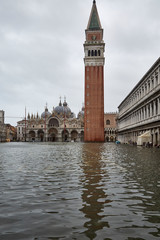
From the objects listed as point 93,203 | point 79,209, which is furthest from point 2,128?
point 79,209

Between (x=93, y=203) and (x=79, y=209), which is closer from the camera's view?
(x=79, y=209)

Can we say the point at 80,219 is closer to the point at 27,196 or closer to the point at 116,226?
the point at 116,226

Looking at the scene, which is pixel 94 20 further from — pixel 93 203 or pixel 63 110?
pixel 93 203

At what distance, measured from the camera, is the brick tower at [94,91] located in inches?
3268

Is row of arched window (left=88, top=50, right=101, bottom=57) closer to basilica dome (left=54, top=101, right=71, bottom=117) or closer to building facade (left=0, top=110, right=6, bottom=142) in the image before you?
→ building facade (left=0, top=110, right=6, bottom=142)

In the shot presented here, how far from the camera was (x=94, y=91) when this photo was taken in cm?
8412

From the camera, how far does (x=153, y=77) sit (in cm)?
3956

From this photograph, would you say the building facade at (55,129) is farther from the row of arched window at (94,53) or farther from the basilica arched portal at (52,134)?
the row of arched window at (94,53)

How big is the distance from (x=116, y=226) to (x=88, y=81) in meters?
81.6

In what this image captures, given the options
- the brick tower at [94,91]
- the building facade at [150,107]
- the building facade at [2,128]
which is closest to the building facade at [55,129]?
the building facade at [2,128]

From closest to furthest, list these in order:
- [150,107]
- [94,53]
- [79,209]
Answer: [79,209], [150,107], [94,53]

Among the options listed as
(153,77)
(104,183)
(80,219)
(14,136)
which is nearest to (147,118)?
(153,77)

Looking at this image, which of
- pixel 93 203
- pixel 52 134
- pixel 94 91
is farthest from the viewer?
pixel 52 134

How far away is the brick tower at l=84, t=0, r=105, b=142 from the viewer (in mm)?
83000
